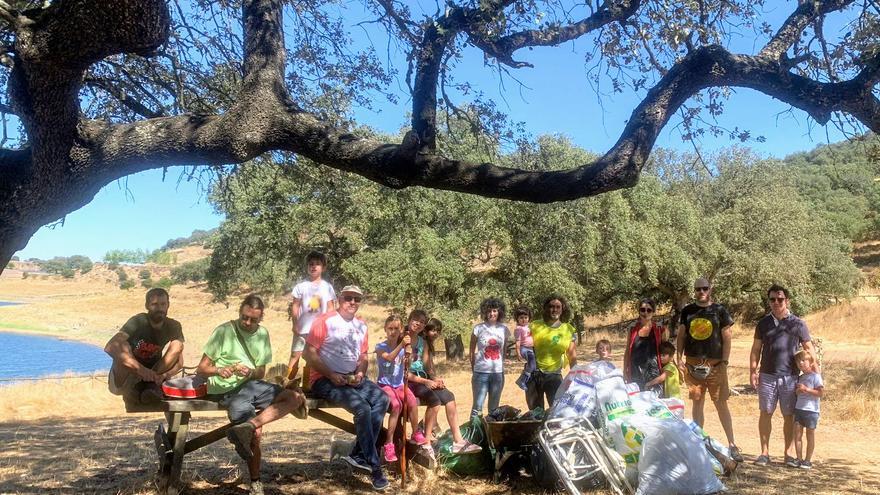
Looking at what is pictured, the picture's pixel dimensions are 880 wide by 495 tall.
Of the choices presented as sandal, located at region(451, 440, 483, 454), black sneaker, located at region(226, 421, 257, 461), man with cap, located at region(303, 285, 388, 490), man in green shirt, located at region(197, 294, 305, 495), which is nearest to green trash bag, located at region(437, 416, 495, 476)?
sandal, located at region(451, 440, 483, 454)

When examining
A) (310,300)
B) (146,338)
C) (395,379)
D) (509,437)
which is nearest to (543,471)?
(509,437)

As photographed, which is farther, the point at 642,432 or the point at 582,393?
the point at 582,393

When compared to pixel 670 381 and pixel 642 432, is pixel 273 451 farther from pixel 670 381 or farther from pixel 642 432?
pixel 670 381

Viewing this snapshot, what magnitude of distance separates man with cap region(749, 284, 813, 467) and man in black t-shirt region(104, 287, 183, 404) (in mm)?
5492

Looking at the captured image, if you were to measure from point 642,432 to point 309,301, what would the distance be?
3395mm

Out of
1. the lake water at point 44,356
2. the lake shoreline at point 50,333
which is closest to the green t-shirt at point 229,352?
the lake water at point 44,356

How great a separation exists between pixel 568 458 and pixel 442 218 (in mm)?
16215

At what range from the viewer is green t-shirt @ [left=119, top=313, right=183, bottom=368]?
4.94 m

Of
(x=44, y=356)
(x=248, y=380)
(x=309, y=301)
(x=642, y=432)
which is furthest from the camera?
(x=44, y=356)

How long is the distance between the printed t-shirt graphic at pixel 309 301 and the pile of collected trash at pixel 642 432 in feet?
8.35

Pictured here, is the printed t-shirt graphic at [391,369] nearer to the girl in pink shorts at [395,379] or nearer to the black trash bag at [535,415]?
the girl in pink shorts at [395,379]

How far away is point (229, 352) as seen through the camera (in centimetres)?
503

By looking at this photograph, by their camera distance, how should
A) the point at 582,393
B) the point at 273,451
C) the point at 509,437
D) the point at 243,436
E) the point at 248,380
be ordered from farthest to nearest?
the point at 273,451, the point at 509,437, the point at 582,393, the point at 248,380, the point at 243,436

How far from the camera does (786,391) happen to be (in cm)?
630
